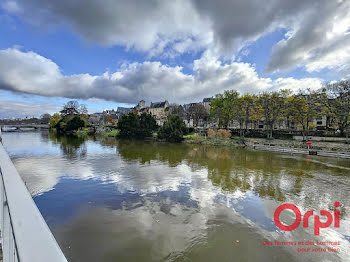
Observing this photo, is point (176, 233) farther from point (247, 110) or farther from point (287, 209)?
point (247, 110)

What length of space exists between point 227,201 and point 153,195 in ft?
13.2

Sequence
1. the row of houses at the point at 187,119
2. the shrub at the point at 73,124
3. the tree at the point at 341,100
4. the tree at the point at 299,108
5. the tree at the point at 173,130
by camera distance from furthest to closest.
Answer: the shrub at the point at 73,124, the row of houses at the point at 187,119, the tree at the point at 173,130, the tree at the point at 299,108, the tree at the point at 341,100

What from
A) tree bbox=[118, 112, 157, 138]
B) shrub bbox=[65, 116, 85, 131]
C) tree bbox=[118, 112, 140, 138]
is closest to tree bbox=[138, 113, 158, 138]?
tree bbox=[118, 112, 157, 138]

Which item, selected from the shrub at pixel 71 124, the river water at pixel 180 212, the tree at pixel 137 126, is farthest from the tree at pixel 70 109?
the river water at pixel 180 212

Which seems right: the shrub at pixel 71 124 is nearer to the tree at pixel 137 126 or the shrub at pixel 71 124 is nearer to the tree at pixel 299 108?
the tree at pixel 137 126

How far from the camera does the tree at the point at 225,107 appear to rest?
46.8 meters

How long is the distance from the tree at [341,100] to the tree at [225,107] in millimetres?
18213

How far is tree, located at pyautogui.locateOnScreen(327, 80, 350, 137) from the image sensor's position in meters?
31.2

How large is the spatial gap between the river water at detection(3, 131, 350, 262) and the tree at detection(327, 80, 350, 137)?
2287 cm

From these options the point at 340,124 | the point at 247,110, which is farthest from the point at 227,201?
the point at 340,124

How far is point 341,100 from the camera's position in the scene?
3197 centimetres

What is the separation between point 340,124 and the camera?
A: 36.3 metres

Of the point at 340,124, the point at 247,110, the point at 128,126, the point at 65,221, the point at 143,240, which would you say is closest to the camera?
the point at 143,240

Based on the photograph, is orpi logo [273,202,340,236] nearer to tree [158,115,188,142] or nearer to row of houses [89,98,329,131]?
tree [158,115,188,142]
